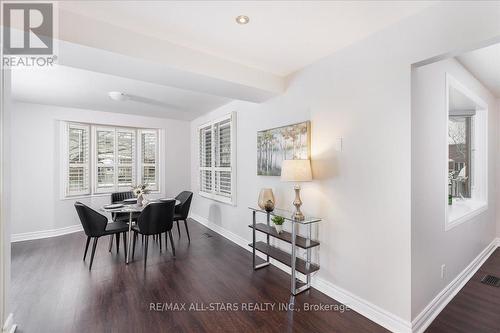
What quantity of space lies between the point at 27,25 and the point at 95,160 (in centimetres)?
390

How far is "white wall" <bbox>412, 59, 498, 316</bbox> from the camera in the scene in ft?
6.03

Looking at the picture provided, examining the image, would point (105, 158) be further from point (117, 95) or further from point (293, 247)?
point (293, 247)

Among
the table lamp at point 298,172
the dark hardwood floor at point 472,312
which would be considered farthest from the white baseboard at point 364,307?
the table lamp at point 298,172

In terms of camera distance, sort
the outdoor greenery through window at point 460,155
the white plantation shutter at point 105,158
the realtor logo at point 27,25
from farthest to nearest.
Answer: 1. the white plantation shutter at point 105,158
2. the outdoor greenery through window at point 460,155
3. the realtor logo at point 27,25

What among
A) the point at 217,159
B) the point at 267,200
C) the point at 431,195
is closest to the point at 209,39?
the point at 267,200

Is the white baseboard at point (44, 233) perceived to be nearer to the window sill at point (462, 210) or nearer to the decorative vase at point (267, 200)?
the decorative vase at point (267, 200)

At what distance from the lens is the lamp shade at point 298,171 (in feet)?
7.93

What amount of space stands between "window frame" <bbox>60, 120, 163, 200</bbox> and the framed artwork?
3.43 meters

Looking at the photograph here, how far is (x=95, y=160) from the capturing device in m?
4.95

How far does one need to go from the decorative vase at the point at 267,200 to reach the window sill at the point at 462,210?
1.82 m

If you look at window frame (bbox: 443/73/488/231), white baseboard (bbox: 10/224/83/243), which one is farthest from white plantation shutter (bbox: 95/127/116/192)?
window frame (bbox: 443/73/488/231)

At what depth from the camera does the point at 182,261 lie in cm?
323

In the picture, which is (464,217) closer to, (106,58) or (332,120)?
(332,120)

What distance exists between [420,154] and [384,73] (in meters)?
0.76
